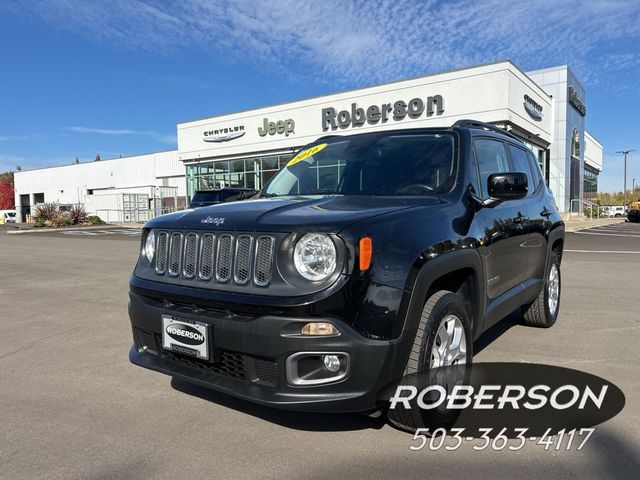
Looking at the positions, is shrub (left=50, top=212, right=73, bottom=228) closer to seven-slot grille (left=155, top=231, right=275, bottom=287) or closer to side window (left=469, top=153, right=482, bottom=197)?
seven-slot grille (left=155, top=231, right=275, bottom=287)

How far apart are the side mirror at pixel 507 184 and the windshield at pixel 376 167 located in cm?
28

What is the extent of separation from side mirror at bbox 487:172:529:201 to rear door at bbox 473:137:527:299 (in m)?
0.17

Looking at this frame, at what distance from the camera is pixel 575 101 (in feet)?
107

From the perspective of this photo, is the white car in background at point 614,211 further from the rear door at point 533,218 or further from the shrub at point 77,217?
the rear door at point 533,218

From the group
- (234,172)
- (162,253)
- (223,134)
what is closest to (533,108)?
(234,172)

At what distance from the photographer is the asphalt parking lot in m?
2.62

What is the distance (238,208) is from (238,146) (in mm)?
31968

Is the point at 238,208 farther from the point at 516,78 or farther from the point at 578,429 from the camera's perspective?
the point at 516,78

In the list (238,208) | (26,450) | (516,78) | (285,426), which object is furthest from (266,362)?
(516,78)

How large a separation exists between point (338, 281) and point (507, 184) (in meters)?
1.62

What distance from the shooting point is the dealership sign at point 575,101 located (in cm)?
3154

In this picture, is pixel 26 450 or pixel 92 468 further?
pixel 26 450

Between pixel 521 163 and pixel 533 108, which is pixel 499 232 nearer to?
pixel 521 163

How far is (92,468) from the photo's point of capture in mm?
2648
